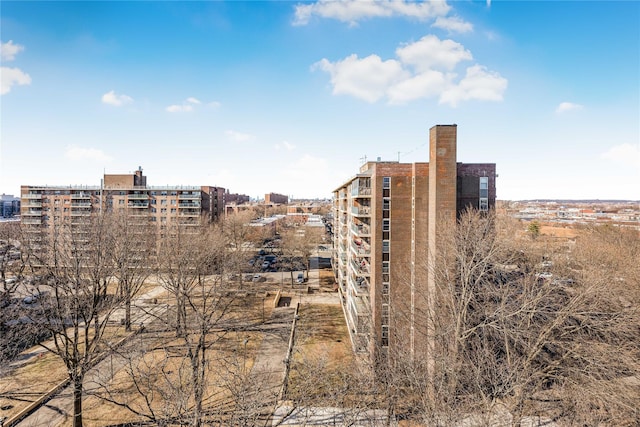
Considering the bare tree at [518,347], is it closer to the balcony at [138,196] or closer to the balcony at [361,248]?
the balcony at [361,248]

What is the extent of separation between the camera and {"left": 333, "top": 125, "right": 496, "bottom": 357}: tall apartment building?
19078 mm

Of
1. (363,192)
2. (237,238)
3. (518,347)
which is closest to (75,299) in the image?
(363,192)

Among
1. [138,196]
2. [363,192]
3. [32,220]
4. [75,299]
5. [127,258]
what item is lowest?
[75,299]

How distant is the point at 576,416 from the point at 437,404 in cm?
539

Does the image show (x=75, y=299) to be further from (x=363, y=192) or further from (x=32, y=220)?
(x=32, y=220)

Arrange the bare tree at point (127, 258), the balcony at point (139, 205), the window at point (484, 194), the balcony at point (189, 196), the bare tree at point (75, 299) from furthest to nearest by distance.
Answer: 1. the balcony at point (189, 196)
2. the balcony at point (139, 205)
3. the bare tree at point (127, 258)
4. the window at point (484, 194)
5. the bare tree at point (75, 299)

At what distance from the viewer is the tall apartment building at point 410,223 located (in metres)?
19.1

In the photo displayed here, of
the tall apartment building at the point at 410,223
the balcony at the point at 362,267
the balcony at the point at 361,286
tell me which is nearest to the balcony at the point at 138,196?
the balcony at the point at 362,267

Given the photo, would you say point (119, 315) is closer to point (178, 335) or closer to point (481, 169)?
point (178, 335)

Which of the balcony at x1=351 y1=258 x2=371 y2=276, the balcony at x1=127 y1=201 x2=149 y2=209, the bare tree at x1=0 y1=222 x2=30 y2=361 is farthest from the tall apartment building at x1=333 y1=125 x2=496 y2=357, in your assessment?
the balcony at x1=127 y1=201 x2=149 y2=209

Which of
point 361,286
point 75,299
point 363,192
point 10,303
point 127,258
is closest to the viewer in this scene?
point 75,299

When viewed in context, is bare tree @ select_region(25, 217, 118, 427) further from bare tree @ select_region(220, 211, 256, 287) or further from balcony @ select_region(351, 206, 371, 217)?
bare tree @ select_region(220, 211, 256, 287)

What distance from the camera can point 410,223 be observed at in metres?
21.0

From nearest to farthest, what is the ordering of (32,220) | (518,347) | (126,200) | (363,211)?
(518,347), (363,211), (126,200), (32,220)
